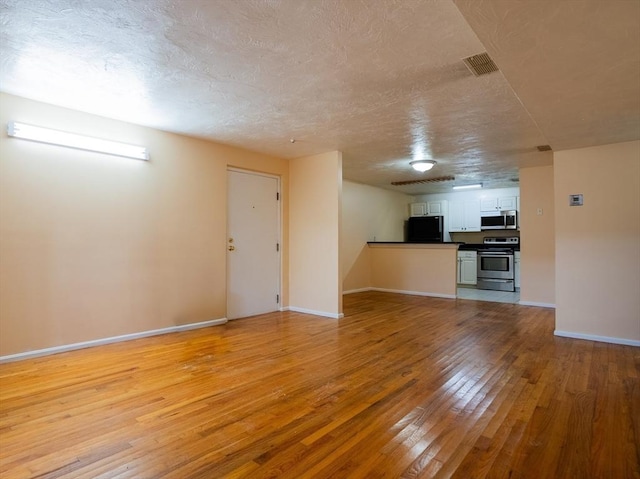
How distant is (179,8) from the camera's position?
1908mm

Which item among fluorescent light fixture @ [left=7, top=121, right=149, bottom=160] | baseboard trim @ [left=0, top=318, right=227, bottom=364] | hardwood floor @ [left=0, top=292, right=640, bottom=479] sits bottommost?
hardwood floor @ [left=0, top=292, right=640, bottom=479]

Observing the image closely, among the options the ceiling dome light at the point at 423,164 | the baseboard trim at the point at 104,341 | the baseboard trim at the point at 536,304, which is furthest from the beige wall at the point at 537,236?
the baseboard trim at the point at 104,341

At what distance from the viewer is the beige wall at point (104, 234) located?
3174 mm

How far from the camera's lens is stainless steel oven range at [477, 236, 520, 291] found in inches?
292

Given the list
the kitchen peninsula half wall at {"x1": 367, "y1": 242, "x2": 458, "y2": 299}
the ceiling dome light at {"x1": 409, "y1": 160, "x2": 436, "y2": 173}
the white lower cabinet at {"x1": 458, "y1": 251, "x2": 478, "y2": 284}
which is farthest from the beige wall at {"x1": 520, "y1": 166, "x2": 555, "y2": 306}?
the white lower cabinet at {"x1": 458, "y1": 251, "x2": 478, "y2": 284}

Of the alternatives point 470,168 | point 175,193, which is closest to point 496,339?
point 470,168

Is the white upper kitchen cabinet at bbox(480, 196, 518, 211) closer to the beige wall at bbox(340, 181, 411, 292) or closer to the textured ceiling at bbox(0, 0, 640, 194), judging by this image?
the beige wall at bbox(340, 181, 411, 292)

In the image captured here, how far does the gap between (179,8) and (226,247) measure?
320 cm

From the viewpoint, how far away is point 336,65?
2.52 m

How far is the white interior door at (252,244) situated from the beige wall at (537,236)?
4125mm

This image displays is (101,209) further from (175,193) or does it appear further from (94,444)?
(94,444)

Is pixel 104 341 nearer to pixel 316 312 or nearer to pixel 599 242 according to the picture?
pixel 316 312

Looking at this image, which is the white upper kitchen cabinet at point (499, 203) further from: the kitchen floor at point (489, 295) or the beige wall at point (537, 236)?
the beige wall at point (537, 236)

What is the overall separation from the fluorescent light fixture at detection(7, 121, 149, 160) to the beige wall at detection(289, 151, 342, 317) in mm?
2249
